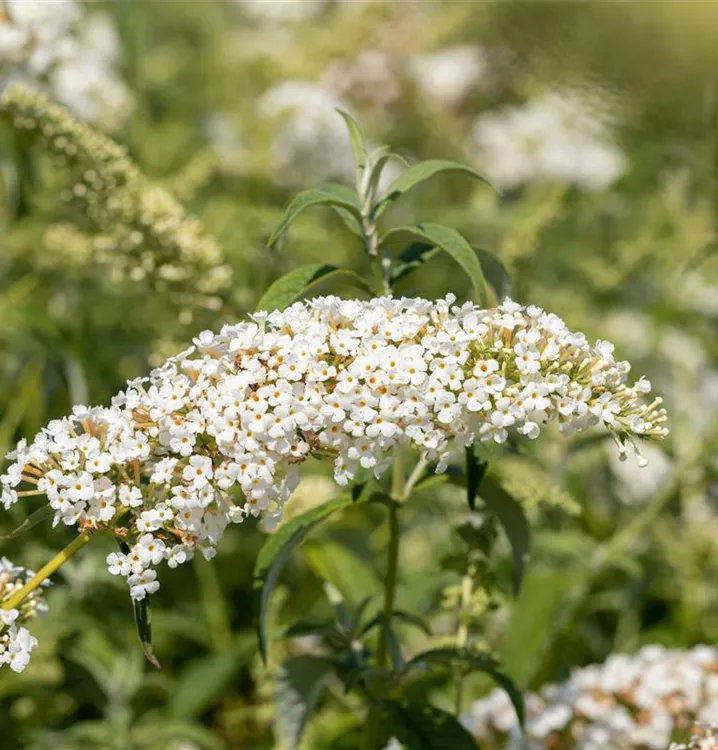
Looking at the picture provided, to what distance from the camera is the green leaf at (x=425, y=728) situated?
1845 millimetres

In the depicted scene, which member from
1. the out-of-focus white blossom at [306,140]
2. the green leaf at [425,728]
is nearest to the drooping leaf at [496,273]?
the green leaf at [425,728]

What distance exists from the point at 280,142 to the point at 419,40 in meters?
1.40

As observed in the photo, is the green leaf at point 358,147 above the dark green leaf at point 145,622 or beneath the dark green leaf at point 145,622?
above

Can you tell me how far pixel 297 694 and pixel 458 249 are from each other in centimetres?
87

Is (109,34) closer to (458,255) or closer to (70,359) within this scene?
(70,359)

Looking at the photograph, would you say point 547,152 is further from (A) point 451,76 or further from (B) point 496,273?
(B) point 496,273

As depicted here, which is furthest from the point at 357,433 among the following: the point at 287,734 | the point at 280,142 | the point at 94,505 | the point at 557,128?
the point at 557,128

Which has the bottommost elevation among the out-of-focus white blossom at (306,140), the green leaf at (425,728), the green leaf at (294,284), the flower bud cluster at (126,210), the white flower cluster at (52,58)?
the green leaf at (425,728)

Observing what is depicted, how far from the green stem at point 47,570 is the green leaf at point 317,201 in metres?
0.49

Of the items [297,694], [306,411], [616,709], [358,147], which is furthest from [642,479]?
[306,411]

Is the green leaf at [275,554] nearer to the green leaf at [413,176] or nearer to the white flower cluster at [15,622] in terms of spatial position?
the white flower cluster at [15,622]

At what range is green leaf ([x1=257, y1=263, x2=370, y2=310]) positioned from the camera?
1.74 metres

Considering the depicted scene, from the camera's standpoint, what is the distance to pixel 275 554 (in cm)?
175

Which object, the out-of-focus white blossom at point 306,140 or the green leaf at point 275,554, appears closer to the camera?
the green leaf at point 275,554
